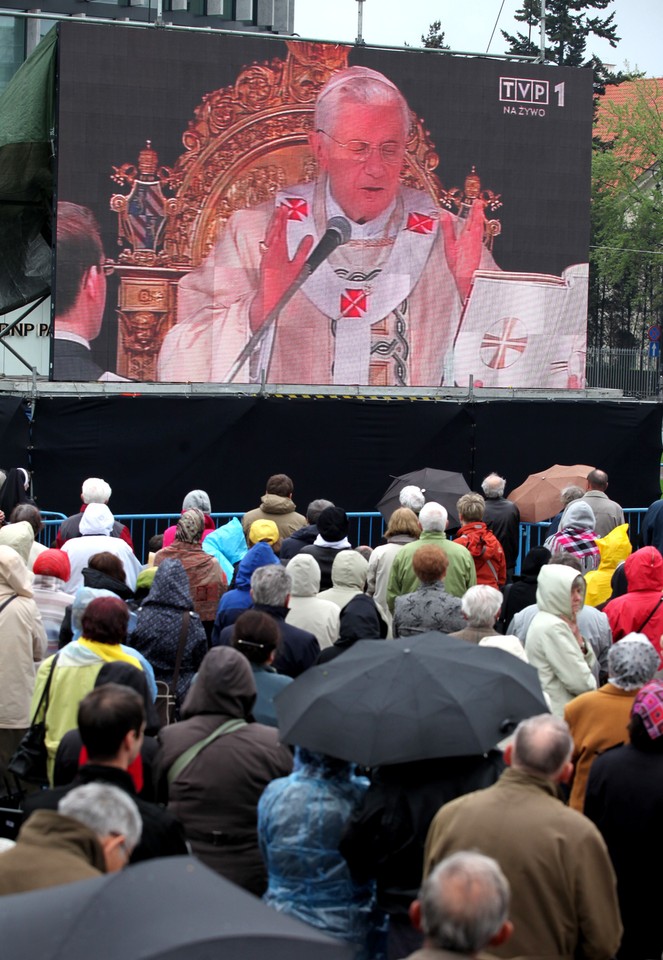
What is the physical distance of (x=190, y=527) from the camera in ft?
27.1

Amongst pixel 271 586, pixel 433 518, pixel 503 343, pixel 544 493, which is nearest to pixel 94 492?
pixel 433 518

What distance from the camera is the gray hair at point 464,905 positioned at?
9.68ft

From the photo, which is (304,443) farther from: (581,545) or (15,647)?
(15,647)

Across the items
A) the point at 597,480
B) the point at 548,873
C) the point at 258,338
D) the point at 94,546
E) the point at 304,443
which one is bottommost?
the point at 548,873

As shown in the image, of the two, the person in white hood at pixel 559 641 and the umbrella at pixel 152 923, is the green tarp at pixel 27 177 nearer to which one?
the person in white hood at pixel 559 641

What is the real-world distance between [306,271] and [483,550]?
28.4 ft

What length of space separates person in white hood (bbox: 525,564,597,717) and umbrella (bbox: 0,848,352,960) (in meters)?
3.41

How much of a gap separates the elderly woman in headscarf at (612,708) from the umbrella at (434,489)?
6.57 metres

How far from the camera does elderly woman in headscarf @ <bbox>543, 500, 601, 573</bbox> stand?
9.17 metres

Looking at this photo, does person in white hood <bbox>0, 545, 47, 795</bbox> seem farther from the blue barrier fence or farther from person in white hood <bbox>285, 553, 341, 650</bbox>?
the blue barrier fence

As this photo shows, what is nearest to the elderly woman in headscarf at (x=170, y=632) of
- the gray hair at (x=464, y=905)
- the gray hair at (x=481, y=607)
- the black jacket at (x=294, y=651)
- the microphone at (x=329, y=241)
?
the black jacket at (x=294, y=651)

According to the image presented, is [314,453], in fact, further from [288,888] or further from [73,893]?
[73,893]

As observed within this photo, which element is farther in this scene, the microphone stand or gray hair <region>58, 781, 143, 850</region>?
the microphone stand

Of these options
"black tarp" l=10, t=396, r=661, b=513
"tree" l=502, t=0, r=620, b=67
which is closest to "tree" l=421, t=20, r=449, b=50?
"tree" l=502, t=0, r=620, b=67
